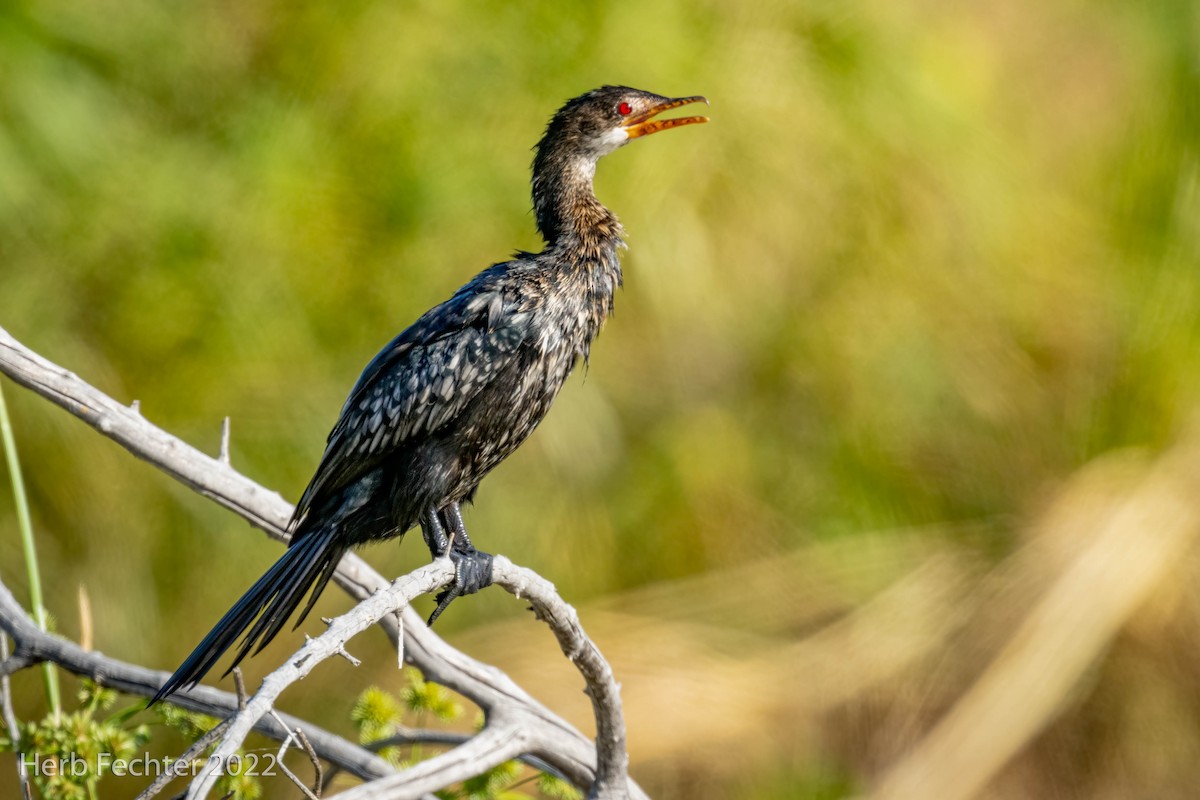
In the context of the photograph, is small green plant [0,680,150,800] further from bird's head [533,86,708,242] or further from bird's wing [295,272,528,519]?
bird's head [533,86,708,242]

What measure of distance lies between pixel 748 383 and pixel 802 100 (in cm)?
116

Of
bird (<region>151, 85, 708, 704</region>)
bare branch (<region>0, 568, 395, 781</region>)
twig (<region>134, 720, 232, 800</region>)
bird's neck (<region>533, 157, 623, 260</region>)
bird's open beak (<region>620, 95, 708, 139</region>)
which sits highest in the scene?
bird's open beak (<region>620, 95, 708, 139</region>)

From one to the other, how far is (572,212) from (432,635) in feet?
3.25

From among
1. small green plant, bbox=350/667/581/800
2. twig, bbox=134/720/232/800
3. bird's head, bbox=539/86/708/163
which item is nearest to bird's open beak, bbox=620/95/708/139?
bird's head, bbox=539/86/708/163

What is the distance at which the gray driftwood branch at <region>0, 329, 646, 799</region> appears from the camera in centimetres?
240

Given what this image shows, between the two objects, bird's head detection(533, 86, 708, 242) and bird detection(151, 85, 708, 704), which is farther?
bird's head detection(533, 86, 708, 242)

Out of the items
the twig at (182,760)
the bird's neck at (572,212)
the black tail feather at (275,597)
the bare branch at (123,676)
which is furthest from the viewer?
the bird's neck at (572,212)

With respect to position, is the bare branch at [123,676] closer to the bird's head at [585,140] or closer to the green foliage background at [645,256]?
the bird's head at [585,140]

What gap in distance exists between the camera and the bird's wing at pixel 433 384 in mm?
2740

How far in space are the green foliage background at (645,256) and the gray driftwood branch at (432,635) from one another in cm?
219

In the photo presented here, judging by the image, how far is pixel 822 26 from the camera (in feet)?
17.7

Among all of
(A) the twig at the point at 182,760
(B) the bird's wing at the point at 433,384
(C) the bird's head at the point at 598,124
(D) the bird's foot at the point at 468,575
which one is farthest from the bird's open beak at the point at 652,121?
(A) the twig at the point at 182,760

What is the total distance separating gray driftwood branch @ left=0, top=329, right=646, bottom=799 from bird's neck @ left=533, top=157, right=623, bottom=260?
2.69ft

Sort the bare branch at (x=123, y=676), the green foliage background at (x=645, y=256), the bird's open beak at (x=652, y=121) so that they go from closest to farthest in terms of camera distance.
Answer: the bare branch at (x=123, y=676), the bird's open beak at (x=652, y=121), the green foliage background at (x=645, y=256)
